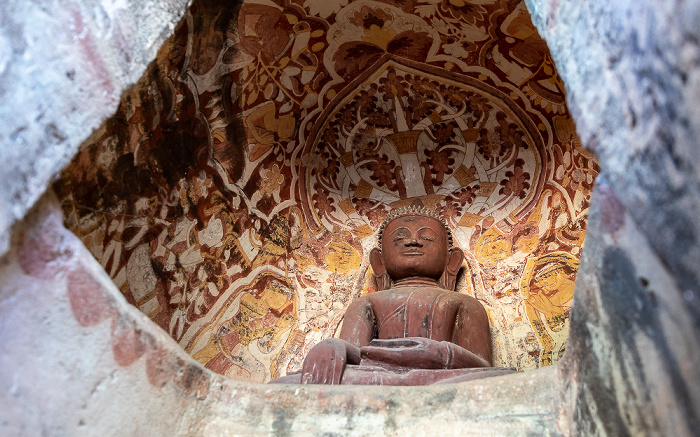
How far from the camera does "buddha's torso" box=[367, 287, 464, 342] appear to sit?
11.1 feet

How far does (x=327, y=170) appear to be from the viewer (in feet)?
14.1

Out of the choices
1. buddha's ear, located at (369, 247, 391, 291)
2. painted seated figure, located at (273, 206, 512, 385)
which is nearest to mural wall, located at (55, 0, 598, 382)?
buddha's ear, located at (369, 247, 391, 291)

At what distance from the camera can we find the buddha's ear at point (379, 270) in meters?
3.94

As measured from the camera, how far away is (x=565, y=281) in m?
3.77

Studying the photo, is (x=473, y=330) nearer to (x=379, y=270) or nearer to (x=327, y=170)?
(x=379, y=270)

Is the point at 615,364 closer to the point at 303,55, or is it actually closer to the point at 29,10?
the point at 29,10

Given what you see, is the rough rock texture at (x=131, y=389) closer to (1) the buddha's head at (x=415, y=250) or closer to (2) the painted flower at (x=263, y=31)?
(1) the buddha's head at (x=415, y=250)

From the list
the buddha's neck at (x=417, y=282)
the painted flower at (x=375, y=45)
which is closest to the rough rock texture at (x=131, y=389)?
the buddha's neck at (x=417, y=282)

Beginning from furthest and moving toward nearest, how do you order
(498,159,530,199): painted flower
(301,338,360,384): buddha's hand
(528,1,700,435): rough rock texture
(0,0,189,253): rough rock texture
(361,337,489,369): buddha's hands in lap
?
(498,159,530,199): painted flower
(361,337,489,369): buddha's hands in lap
(301,338,360,384): buddha's hand
(0,0,189,253): rough rock texture
(528,1,700,435): rough rock texture

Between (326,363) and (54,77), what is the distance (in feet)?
5.27

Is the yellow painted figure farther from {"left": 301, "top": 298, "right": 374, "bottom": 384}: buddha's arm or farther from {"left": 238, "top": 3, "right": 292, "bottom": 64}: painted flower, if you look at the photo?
{"left": 238, "top": 3, "right": 292, "bottom": 64}: painted flower

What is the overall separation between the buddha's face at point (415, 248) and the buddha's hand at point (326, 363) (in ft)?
3.73

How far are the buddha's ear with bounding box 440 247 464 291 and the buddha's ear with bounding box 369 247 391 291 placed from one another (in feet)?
1.20

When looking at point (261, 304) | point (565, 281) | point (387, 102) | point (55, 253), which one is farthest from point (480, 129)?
point (55, 253)
